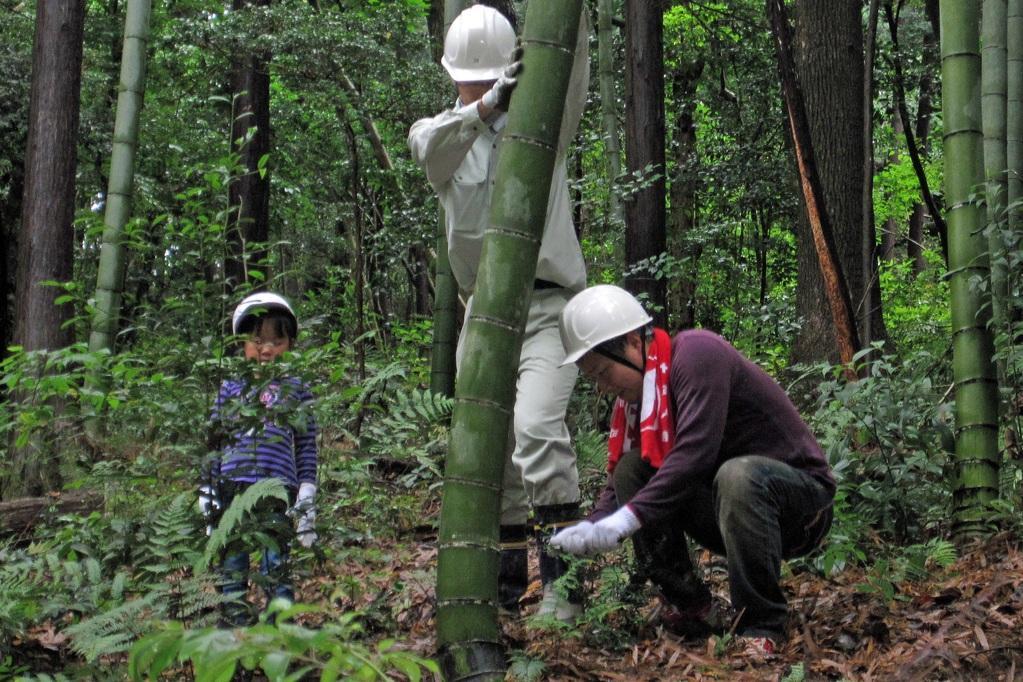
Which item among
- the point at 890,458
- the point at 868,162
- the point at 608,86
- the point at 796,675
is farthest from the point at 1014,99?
the point at 608,86

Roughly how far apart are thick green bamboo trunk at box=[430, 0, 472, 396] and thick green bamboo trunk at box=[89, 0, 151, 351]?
2411 mm

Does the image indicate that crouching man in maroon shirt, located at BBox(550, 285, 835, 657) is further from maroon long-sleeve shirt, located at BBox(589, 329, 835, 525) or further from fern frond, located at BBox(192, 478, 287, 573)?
fern frond, located at BBox(192, 478, 287, 573)

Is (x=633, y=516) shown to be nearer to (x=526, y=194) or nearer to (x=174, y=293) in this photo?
(x=526, y=194)

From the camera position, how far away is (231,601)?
10.5 feet

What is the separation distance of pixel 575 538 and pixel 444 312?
2.49m

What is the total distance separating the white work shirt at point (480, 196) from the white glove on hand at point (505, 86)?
0.52m

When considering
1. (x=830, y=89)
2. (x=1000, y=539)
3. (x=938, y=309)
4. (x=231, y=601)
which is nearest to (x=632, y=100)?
(x=830, y=89)

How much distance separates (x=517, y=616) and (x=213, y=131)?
13.2 meters

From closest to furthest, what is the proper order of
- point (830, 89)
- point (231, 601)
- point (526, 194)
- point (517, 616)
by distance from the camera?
point (526, 194) < point (231, 601) < point (517, 616) < point (830, 89)

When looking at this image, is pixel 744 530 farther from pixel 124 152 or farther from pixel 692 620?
pixel 124 152

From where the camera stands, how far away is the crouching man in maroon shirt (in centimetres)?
367

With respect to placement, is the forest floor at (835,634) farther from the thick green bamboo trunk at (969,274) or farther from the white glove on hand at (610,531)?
the white glove on hand at (610,531)

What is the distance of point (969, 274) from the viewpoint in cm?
450

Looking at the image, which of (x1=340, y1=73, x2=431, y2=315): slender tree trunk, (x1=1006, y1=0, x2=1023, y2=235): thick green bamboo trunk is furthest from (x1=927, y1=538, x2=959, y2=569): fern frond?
(x1=340, y1=73, x2=431, y2=315): slender tree trunk
